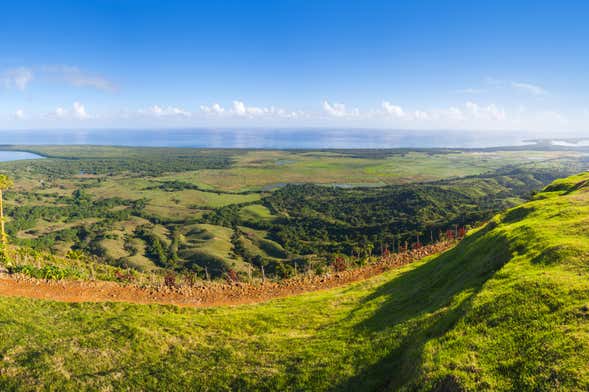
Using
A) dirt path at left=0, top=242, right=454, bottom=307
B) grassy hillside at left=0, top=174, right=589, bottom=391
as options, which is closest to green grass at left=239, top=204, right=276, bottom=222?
dirt path at left=0, top=242, right=454, bottom=307

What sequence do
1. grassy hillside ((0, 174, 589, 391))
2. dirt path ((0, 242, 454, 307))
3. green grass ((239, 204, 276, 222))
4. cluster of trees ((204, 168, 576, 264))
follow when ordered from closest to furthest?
grassy hillside ((0, 174, 589, 391))
dirt path ((0, 242, 454, 307))
cluster of trees ((204, 168, 576, 264))
green grass ((239, 204, 276, 222))

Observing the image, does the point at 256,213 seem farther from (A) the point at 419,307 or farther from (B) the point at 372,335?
(B) the point at 372,335

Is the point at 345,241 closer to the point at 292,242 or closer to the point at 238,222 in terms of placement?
the point at 292,242

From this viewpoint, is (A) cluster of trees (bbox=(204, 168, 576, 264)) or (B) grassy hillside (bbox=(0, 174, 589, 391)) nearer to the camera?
(B) grassy hillside (bbox=(0, 174, 589, 391))

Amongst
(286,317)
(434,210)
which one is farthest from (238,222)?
(286,317)

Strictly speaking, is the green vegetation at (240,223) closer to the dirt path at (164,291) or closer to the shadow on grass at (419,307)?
the dirt path at (164,291)

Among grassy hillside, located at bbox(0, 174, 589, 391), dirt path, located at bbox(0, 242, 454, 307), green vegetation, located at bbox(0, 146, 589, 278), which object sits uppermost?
grassy hillside, located at bbox(0, 174, 589, 391)

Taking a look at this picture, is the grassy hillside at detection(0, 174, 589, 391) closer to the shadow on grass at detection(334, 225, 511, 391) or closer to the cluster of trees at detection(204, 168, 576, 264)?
the shadow on grass at detection(334, 225, 511, 391)
